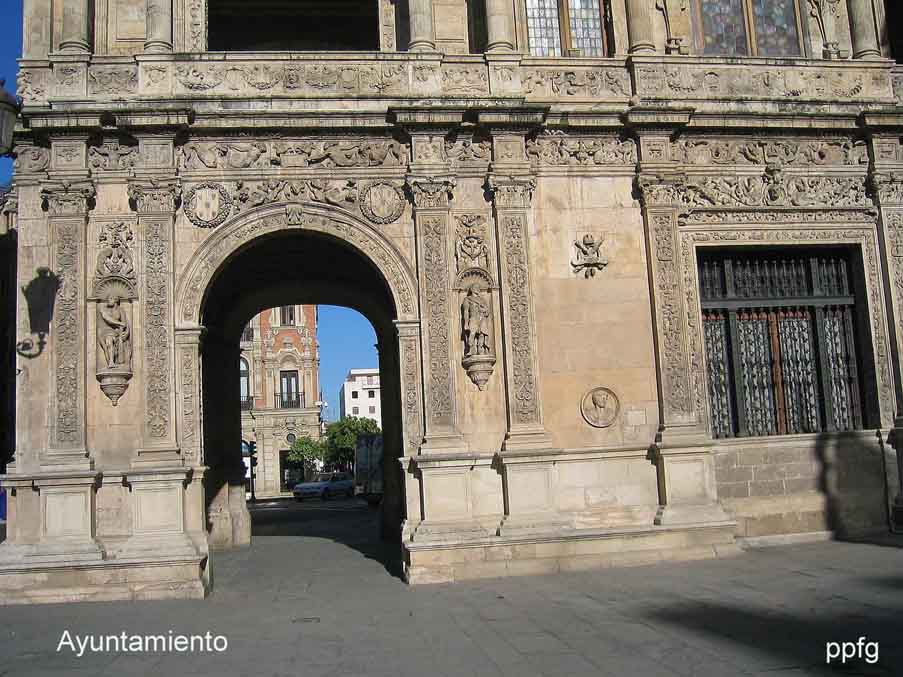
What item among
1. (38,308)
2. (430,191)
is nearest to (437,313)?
(430,191)

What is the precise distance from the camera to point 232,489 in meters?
16.8

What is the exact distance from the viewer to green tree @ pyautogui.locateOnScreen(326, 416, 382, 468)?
59.1 metres

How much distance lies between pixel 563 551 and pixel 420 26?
812cm

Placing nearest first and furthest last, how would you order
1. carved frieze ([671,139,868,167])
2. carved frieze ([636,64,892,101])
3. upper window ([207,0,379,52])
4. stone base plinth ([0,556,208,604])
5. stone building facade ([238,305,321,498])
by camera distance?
stone base plinth ([0,556,208,604]), carved frieze ([636,64,892,101]), carved frieze ([671,139,868,167]), upper window ([207,0,379,52]), stone building facade ([238,305,321,498])

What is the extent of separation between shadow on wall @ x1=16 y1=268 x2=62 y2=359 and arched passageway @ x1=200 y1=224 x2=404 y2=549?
314 centimetres

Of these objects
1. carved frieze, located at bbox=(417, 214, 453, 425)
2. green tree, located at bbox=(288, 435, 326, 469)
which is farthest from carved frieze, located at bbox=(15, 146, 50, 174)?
green tree, located at bbox=(288, 435, 326, 469)

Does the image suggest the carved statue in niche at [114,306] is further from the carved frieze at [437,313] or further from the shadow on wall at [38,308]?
the carved frieze at [437,313]

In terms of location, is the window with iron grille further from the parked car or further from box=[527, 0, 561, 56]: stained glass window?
the parked car

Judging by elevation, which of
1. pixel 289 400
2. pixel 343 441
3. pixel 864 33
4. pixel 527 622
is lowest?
pixel 527 622

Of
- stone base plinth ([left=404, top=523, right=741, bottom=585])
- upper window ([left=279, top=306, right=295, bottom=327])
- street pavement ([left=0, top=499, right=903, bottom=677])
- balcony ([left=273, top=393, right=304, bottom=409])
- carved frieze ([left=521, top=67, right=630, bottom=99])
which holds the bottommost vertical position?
street pavement ([left=0, top=499, right=903, bottom=677])

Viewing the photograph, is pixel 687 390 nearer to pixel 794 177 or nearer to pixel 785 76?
pixel 794 177

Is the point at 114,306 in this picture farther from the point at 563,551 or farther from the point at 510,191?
the point at 563,551

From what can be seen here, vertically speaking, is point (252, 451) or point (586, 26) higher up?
point (586, 26)

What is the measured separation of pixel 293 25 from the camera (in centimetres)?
1681
